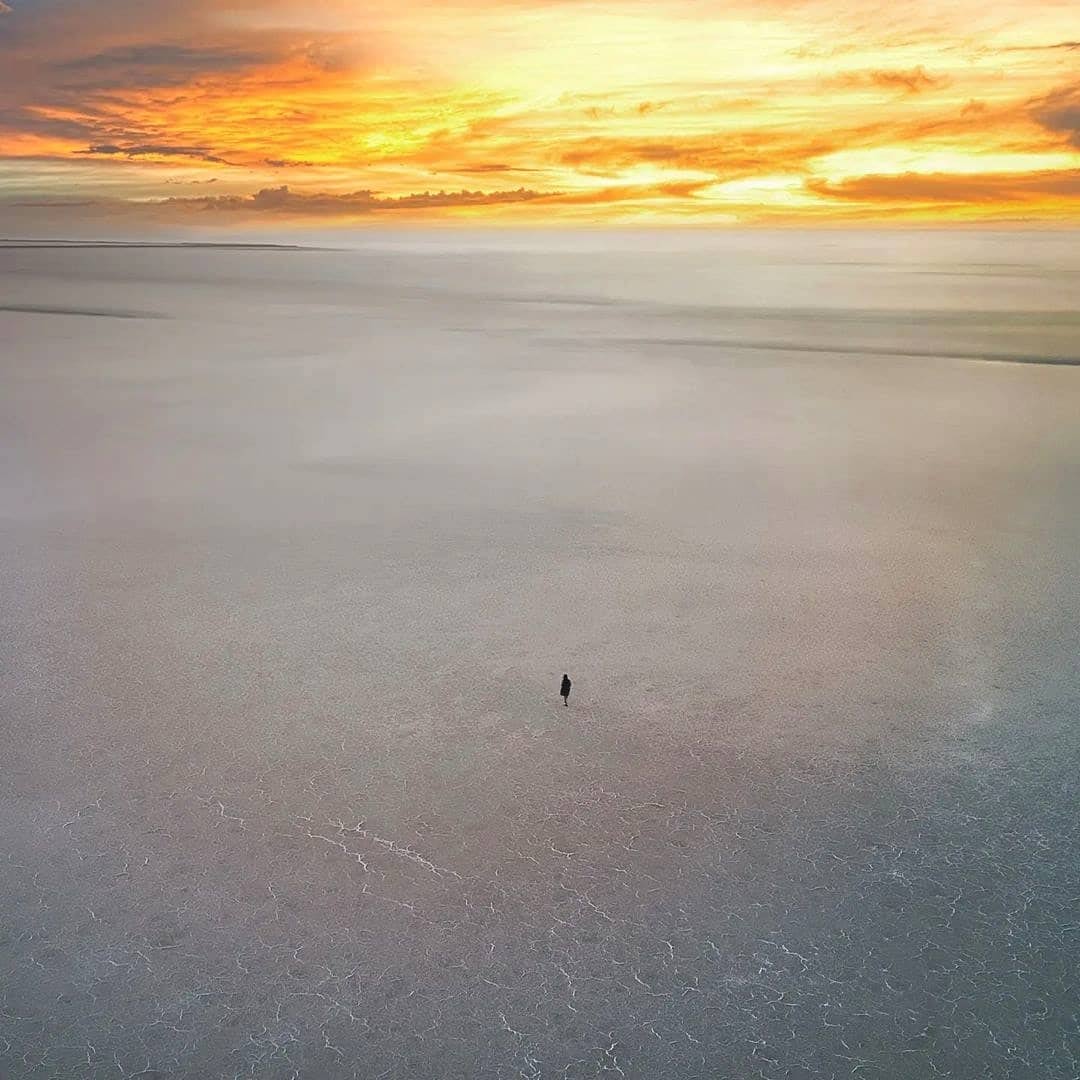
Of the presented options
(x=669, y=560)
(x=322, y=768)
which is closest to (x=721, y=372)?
(x=669, y=560)

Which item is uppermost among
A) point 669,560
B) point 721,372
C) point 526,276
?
point 669,560

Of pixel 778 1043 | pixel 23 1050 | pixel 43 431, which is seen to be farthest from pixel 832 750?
pixel 43 431

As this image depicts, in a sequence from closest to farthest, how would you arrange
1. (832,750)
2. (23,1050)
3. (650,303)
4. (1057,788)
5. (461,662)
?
(23,1050) → (1057,788) → (832,750) → (461,662) → (650,303)

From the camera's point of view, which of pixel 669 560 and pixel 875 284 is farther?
pixel 875 284

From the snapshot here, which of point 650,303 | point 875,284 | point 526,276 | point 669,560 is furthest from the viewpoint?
point 526,276

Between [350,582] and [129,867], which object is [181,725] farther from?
[350,582]

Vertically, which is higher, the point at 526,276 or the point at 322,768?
the point at 322,768
